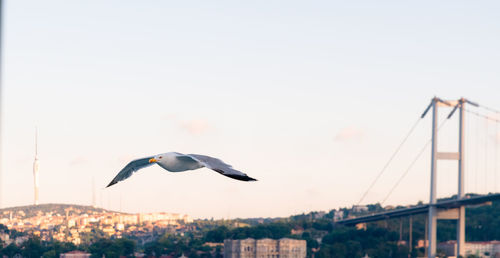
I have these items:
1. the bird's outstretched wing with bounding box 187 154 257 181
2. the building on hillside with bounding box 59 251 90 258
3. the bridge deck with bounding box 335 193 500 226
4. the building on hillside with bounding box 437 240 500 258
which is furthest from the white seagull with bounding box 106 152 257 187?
the building on hillside with bounding box 59 251 90 258

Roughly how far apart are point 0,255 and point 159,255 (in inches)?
1043

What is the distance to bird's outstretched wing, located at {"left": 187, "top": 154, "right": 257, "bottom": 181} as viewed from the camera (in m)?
8.23

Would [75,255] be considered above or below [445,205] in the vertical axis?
below

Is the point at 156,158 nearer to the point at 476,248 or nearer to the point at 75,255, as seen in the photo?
the point at 476,248

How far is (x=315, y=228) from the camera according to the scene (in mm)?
180250

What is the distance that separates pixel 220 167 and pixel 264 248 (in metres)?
146

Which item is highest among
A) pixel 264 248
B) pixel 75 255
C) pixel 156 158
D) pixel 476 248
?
pixel 156 158

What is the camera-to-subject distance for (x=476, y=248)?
150 metres

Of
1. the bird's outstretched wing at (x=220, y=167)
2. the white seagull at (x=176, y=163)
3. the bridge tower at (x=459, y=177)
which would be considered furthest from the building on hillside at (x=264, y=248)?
the bird's outstretched wing at (x=220, y=167)

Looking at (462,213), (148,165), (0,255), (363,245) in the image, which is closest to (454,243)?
(363,245)

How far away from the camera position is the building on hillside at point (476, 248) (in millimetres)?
148962

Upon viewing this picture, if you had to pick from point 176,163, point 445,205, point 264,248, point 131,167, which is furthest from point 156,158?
point 264,248

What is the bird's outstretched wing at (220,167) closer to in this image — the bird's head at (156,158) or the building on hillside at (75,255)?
the bird's head at (156,158)

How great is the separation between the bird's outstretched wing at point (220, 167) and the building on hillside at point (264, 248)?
464ft
